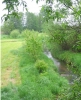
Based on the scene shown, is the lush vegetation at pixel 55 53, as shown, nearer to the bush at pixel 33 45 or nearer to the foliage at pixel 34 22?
the bush at pixel 33 45

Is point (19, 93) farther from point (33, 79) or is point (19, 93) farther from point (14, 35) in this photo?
point (14, 35)

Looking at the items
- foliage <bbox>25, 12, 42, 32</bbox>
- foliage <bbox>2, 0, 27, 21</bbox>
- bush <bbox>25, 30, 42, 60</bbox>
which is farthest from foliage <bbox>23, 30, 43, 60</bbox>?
foliage <bbox>25, 12, 42, 32</bbox>

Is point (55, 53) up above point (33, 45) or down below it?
below

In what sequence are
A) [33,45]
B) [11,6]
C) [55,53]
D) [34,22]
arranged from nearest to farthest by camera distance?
[11,6]
[33,45]
[55,53]
[34,22]

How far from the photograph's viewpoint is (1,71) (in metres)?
17.4

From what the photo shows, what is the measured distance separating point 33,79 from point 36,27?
119 ft

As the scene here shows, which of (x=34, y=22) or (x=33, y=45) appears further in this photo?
(x=34, y=22)

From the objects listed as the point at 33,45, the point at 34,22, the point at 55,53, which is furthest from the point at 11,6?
the point at 34,22

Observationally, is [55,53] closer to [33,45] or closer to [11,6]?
[33,45]

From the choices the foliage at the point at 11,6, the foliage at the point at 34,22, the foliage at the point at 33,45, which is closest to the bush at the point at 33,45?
the foliage at the point at 33,45

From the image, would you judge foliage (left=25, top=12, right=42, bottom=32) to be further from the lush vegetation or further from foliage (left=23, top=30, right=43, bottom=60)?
foliage (left=23, top=30, right=43, bottom=60)

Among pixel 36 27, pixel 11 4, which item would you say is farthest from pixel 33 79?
pixel 36 27

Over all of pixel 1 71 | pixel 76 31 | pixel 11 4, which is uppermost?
pixel 11 4

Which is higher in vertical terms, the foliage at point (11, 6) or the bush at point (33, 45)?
the foliage at point (11, 6)
